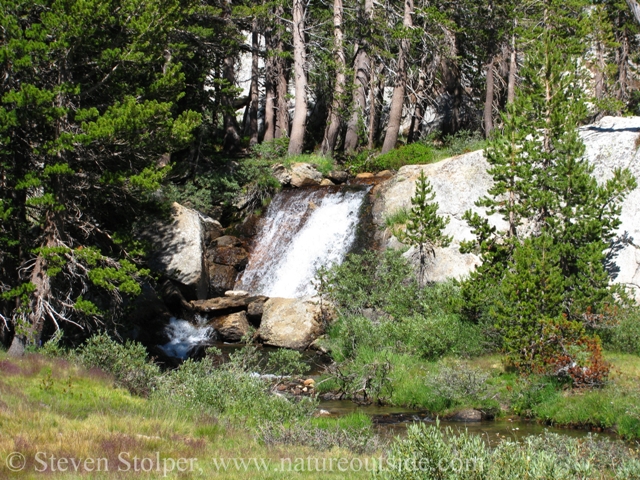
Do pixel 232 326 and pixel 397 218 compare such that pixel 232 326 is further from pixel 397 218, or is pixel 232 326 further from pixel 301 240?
pixel 397 218

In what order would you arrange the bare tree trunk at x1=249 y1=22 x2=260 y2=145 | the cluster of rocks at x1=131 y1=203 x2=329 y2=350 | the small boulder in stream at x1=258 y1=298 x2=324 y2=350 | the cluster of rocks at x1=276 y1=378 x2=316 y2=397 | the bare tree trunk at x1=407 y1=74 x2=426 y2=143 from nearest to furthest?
the cluster of rocks at x1=276 y1=378 x2=316 y2=397, the small boulder in stream at x1=258 y1=298 x2=324 y2=350, the cluster of rocks at x1=131 y1=203 x2=329 y2=350, the bare tree trunk at x1=407 y1=74 x2=426 y2=143, the bare tree trunk at x1=249 y1=22 x2=260 y2=145

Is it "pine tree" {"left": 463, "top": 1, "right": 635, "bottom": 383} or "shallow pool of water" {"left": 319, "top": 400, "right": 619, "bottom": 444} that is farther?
"pine tree" {"left": 463, "top": 1, "right": 635, "bottom": 383}

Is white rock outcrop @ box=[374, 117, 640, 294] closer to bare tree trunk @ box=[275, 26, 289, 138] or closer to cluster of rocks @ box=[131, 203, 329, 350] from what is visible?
cluster of rocks @ box=[131, 203, 329, 350]

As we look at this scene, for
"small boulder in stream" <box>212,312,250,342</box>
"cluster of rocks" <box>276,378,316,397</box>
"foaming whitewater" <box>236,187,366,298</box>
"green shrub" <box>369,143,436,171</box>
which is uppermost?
"green shrub" <box>369,143,436,171</box>

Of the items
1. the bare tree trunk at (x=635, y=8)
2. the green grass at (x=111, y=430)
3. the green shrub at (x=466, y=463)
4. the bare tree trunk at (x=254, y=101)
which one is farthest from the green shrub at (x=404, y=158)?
the green shrub at (x=466, y=463)

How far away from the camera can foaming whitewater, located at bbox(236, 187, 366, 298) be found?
25.0m

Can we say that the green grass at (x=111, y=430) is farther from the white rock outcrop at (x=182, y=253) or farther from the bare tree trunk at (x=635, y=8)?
the bare tree trunk at (x=635, y=8)

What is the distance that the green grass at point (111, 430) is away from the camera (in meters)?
7.00

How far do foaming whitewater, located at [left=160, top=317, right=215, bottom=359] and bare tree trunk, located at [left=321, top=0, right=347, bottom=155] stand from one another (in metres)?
13.9

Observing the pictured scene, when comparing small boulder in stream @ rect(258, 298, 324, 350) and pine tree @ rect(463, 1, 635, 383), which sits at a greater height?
pine tree @ rect(463, 1, 635, 383)

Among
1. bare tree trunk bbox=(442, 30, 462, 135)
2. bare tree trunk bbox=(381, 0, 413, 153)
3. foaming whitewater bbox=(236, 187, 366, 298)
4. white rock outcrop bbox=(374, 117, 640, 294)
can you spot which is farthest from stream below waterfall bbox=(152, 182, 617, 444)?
bare tree trunk bbox=(442, 30, 462, 135)
